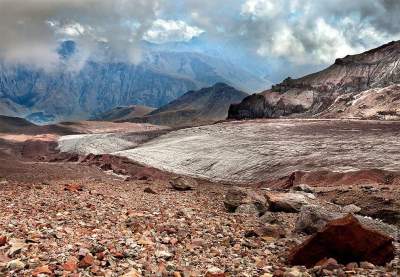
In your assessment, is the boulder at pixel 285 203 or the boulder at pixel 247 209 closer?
the boulder at pixel 247 209

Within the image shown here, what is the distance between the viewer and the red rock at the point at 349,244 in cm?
1161

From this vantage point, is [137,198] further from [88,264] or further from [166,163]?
[166,163]

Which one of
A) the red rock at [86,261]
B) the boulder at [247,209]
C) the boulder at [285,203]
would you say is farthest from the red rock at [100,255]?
the boulder at [285,203]

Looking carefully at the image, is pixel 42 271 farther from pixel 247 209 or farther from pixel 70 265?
pixel 247 209

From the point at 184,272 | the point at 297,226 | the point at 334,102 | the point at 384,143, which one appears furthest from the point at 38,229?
the point at 334,102

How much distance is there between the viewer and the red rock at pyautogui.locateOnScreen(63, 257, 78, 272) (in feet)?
36.0

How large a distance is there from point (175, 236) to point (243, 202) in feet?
18.8

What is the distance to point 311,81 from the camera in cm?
13750

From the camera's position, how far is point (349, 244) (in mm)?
11641

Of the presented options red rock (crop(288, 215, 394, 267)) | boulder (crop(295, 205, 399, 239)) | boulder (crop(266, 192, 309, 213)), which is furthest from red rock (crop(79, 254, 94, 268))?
boulder (crop(266, 192, 309, 213))

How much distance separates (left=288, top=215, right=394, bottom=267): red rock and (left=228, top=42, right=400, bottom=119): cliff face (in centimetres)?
9695

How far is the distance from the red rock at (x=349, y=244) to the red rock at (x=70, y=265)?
5.03 meters

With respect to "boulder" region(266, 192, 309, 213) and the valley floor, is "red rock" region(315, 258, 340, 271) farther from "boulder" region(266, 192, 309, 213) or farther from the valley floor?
"boulder" region(266, 192, 309, 213)

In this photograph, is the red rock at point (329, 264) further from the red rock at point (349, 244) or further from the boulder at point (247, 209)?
the boulder at point (247, 209)
